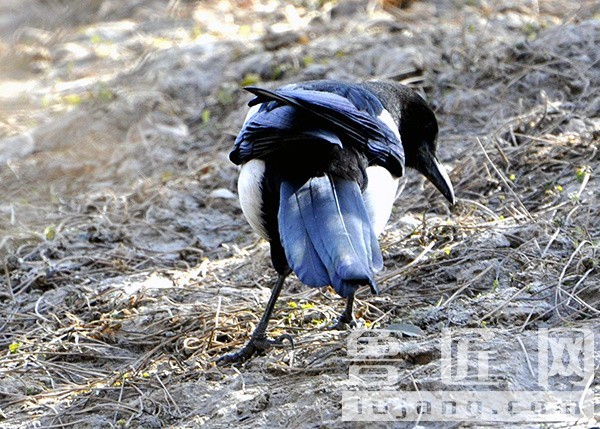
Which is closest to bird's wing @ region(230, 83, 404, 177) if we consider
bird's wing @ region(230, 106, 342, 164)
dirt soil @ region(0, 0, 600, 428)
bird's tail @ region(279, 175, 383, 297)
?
bird's wing @ region(230, 106, 342, 164)

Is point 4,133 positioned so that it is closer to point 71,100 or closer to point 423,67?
point 71,100

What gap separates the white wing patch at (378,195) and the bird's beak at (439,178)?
765 millimetres

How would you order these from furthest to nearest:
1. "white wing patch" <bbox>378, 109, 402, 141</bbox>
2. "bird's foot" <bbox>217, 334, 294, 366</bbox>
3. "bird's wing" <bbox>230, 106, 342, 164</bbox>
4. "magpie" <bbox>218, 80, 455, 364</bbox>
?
"white wing patch" <bbox>378, 109, 402, 141</bbox> < "bird's foot" <bbox>217, 334, 294, 366</bbox> < "bird's wing" <bbox>230, 106, 342, 164</bbox> < "magpie" <bbox>218, 80, 455, 364</bbox>

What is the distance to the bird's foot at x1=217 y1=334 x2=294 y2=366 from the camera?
152 inches

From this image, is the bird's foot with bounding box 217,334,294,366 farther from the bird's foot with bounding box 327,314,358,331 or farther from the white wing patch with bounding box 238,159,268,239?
the white wing patch with bounding box 238,159,268,239

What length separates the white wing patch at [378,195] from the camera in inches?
152

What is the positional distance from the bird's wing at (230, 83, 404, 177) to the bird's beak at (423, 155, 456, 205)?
0.70m

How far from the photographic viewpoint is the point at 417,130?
481cm

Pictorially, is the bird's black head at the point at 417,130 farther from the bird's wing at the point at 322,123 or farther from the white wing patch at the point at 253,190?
the white wing patch at the point at 253,190

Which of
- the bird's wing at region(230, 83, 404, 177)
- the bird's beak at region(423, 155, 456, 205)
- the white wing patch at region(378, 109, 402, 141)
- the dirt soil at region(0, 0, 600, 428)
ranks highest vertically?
the bird's wing at region(230, 83, 404, 177)

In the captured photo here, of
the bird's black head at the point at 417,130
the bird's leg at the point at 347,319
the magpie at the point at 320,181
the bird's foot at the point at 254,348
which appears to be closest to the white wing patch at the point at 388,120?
the magpie at the point at 320,181

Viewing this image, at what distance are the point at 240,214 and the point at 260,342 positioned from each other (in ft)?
6.53

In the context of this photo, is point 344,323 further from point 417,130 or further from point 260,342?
point 417,130

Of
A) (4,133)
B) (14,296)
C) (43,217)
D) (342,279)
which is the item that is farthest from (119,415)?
(4,133)
